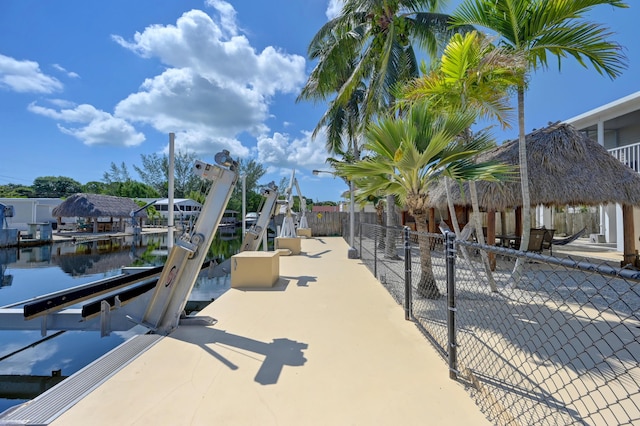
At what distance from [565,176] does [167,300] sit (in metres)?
9.21

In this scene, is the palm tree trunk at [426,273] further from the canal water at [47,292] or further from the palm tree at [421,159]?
the canal water at [47,292]

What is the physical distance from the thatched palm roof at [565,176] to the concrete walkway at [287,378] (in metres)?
5.45

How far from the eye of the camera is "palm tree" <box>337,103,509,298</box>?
415cm

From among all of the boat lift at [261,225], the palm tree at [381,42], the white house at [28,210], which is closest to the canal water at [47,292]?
the boat lift at [261,225]

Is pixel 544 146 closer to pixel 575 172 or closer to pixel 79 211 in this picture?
pixel 575 172

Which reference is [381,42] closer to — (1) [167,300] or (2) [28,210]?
(1) [167,300]

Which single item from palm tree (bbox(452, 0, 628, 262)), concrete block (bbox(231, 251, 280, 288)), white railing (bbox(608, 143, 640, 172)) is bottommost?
concrete block (bbox(231, 251, 280, 288))

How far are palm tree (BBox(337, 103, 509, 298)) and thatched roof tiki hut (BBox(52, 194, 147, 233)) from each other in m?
26.3

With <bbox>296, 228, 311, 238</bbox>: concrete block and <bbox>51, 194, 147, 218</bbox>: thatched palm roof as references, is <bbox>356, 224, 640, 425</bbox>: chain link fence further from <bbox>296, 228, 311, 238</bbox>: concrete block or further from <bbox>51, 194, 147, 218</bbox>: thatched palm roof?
<bbox>51, 194, 147, 218</bbox>: thatched palm roof

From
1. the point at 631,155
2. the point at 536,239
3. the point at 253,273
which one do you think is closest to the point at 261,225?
the point at 253,273

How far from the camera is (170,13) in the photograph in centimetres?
912

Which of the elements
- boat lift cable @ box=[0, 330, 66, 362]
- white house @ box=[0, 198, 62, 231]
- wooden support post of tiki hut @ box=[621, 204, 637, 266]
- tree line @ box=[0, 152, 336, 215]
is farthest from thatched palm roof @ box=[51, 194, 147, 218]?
wooden support post of tiki hut @ box=[621, 204, 637, 266]

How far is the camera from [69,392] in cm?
217

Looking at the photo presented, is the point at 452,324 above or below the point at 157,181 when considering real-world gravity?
below
